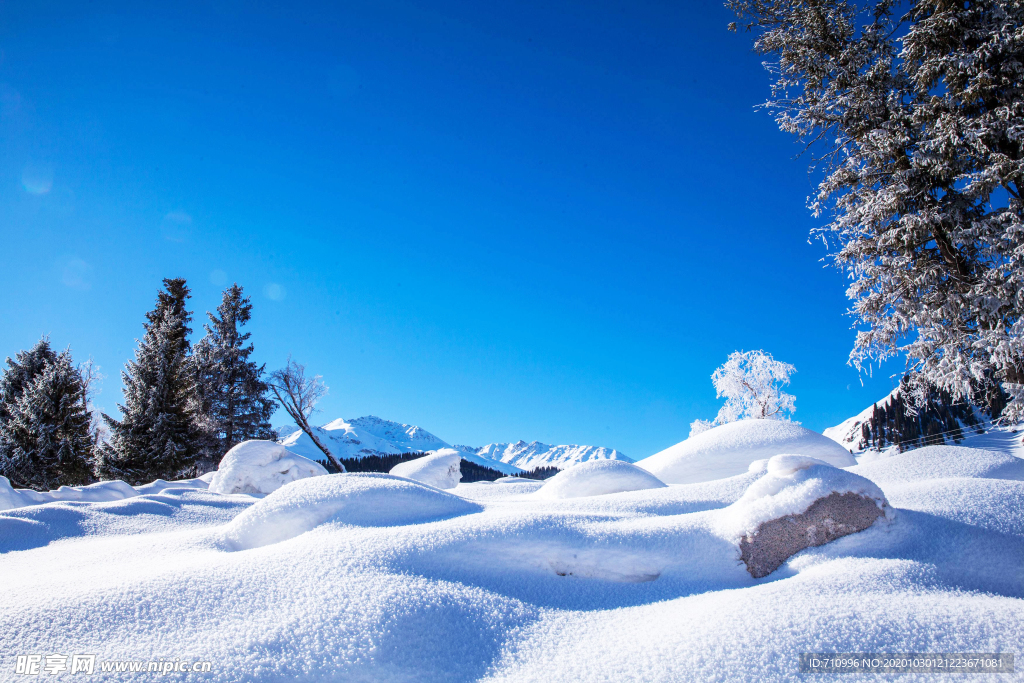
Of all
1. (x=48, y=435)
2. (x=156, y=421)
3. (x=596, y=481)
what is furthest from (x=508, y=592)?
(x=48, y=435)

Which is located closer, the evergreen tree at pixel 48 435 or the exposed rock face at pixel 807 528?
the exposed rock face at pixel 807 528

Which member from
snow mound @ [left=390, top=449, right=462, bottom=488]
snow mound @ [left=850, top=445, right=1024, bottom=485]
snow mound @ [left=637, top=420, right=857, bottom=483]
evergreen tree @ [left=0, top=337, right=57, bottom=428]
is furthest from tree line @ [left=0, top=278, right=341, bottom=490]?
snow mound @ [left=850, top=445, right=1024, bottom=485]

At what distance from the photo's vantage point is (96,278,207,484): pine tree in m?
17.7

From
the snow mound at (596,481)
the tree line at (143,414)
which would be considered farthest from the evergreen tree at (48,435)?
the snow mound at (596,481)

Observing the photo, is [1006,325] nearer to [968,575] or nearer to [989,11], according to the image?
[989,11]

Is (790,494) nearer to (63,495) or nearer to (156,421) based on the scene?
(63,495)

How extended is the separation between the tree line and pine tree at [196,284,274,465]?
48 millimetres

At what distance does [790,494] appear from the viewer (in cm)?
331

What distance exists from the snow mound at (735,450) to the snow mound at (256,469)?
23.3ft

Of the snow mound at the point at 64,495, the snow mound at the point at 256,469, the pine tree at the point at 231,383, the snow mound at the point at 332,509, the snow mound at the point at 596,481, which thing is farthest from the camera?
the pine tree at the point at 231,383

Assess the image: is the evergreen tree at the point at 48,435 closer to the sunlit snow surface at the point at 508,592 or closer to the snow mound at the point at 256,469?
the snow mound at the point at 256,469

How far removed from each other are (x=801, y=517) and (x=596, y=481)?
2.88 meters

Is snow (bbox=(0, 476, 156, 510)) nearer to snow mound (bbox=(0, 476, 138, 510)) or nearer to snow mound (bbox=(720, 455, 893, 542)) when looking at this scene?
snow mound (bbox=(0, 476, 138, 510))

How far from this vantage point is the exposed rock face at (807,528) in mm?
3076
